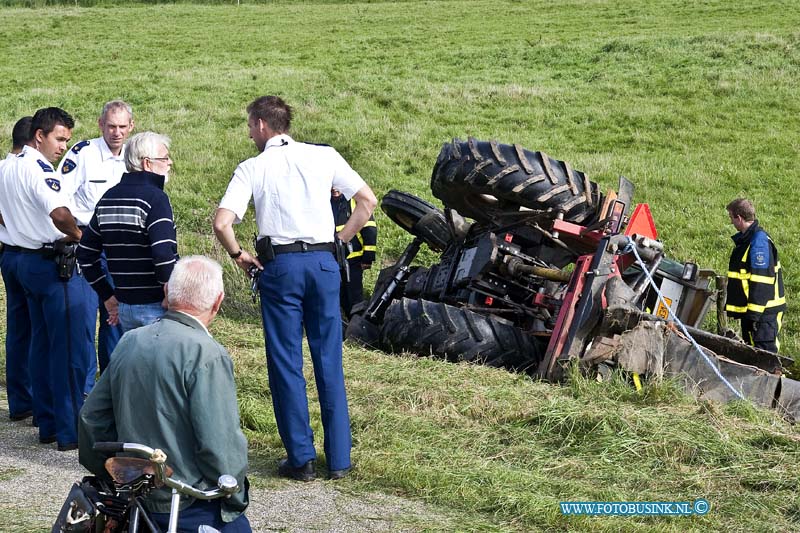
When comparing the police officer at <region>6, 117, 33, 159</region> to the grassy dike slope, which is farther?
the police officer at <region>6, 117, 33, 159</region>

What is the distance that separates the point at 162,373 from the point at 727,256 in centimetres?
934

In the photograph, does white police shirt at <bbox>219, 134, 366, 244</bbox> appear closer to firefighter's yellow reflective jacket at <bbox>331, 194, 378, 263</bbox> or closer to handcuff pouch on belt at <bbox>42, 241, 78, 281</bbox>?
handcuff pouch on belt at <bbox>42, 241, 78, 281</bbox>

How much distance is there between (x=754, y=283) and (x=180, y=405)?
6.52m

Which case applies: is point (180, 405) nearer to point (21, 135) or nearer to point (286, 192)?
point (286, 192)

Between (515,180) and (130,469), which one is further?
(515,180)

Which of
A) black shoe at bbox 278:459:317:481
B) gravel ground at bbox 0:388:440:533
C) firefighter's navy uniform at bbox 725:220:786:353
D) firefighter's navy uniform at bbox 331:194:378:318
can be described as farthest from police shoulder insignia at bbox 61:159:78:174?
firefighter's navy uniform at bbox 725:220:786:353

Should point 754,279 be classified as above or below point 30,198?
below

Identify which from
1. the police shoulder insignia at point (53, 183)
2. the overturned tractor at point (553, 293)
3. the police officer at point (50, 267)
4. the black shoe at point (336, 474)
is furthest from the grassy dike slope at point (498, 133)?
the police shoulder insignia at point (53, 183)

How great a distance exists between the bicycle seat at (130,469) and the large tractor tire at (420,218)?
5.88 meters

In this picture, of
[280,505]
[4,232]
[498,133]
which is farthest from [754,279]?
[498,133]

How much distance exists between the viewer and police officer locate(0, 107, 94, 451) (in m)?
5.88

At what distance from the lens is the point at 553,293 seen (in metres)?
7.75

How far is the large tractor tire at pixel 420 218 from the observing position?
9.03 metres

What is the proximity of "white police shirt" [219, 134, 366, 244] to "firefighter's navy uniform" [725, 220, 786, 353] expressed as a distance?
4.72m
